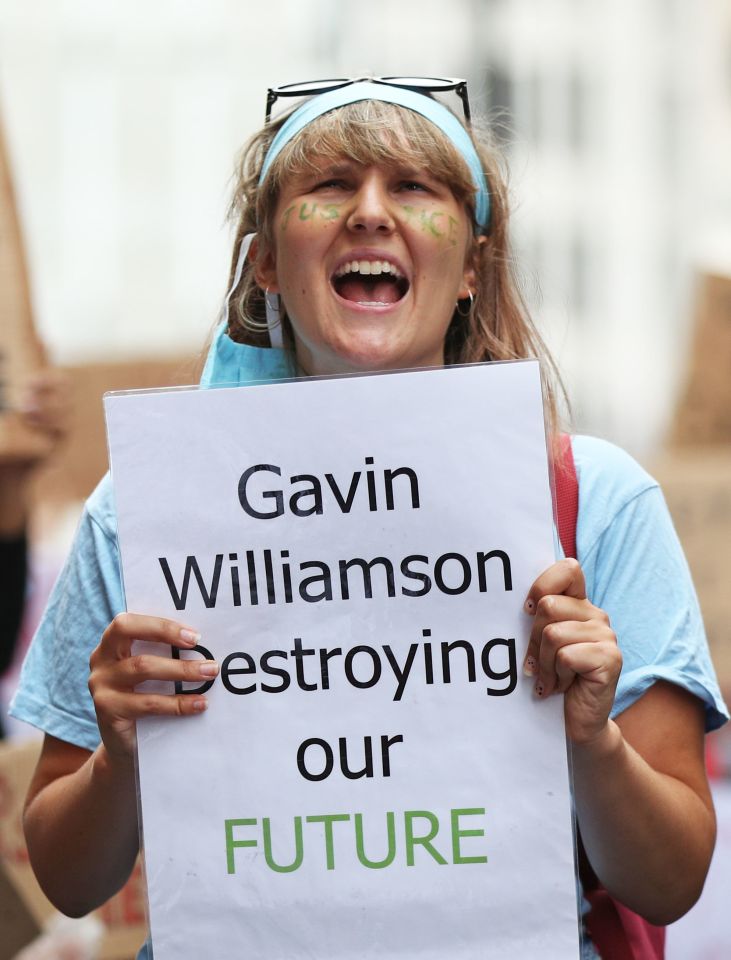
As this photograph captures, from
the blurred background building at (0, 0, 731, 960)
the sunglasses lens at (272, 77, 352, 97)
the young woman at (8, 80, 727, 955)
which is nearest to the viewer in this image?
the young woman at (8, 80, 727, 955)

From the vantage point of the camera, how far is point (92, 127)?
133 ft

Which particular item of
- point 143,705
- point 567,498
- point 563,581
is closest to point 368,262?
point 567,498

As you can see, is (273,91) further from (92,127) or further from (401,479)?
(92,127)

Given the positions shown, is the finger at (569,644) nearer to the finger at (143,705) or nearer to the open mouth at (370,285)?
the finger at (143,705)

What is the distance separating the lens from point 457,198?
1850 millimetres

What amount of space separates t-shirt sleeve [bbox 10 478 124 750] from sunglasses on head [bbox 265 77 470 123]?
0.53 metres

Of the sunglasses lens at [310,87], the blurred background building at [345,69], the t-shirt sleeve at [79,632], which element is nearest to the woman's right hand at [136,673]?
the t-shirt sleeve at [79,632]

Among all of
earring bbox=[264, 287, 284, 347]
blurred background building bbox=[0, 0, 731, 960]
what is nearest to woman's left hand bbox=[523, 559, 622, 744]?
earring bbox=[264, 287, 284, 347]

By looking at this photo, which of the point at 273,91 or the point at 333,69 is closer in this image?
the point at 273,91

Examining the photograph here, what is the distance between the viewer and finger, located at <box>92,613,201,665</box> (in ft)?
5.12

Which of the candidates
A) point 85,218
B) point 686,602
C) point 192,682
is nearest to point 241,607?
point 192,682

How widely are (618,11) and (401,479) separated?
45.7 m

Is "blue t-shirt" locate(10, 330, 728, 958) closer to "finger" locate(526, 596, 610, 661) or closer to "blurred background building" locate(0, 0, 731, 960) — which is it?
"finger" locate(526, 596, 610, 661)

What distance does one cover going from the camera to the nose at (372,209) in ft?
5.75
